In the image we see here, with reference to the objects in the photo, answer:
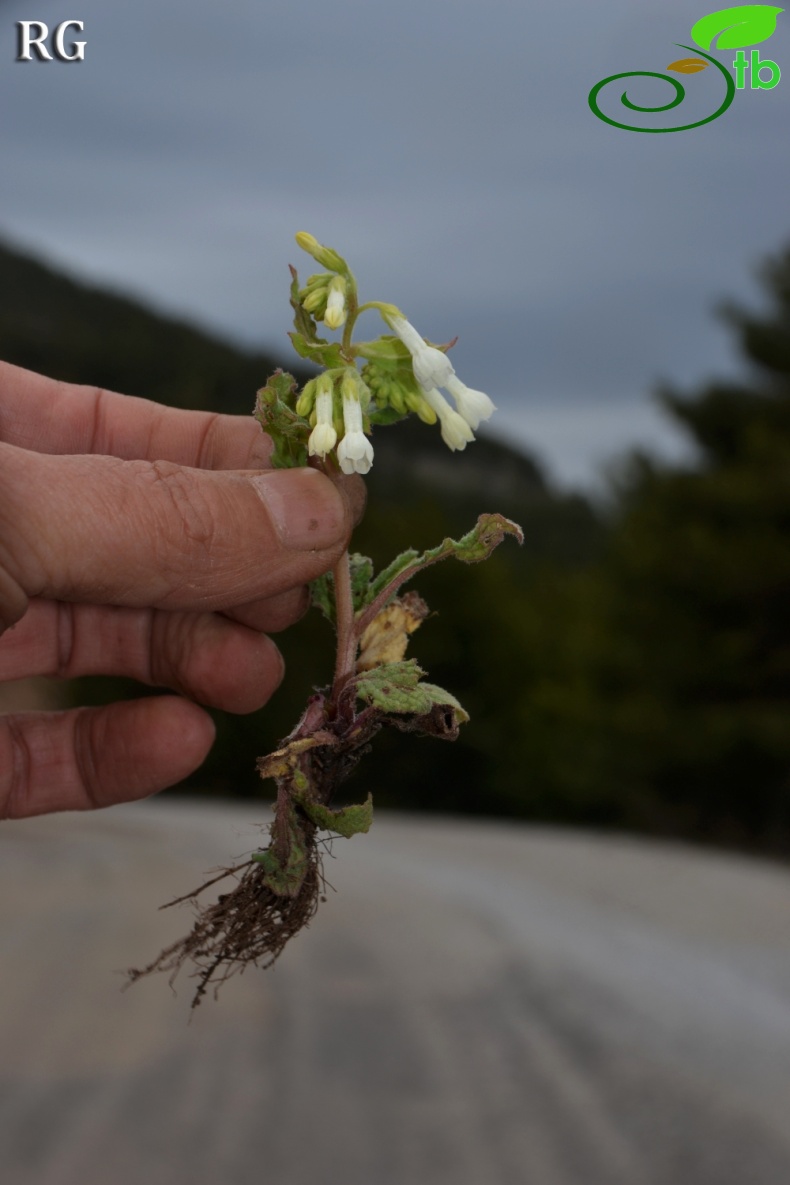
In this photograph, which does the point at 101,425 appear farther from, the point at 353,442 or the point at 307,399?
the point at 353,442

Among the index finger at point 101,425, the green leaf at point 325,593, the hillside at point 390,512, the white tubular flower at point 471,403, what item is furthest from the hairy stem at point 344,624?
the hillside at point 390,512

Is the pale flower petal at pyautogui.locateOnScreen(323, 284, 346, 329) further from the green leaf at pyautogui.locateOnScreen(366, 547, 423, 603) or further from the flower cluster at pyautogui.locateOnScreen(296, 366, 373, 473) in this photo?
the green leaf at pyautogui.locateOnScreen(366, 547, 423, 603)

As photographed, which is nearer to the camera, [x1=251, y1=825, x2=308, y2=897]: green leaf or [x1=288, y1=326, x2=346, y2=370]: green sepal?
[x1=288, y1=326, x2=346, y2=370]: green sepal

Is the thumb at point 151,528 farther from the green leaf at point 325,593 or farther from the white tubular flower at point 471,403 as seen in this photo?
the white tubular flower at point 471,403

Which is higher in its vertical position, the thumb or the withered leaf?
the thumb

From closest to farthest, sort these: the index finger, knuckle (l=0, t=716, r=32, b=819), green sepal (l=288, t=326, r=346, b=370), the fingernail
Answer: green sepal (l=288, t=326, r=346, b=370) → the fingernail → the index finger → knuckle (l=0, t=716, r=32, b=819)

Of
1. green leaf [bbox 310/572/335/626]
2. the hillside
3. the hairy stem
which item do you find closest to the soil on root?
the hairy stem

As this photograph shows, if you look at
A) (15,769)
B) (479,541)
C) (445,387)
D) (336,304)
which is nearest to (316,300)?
(336,304)
